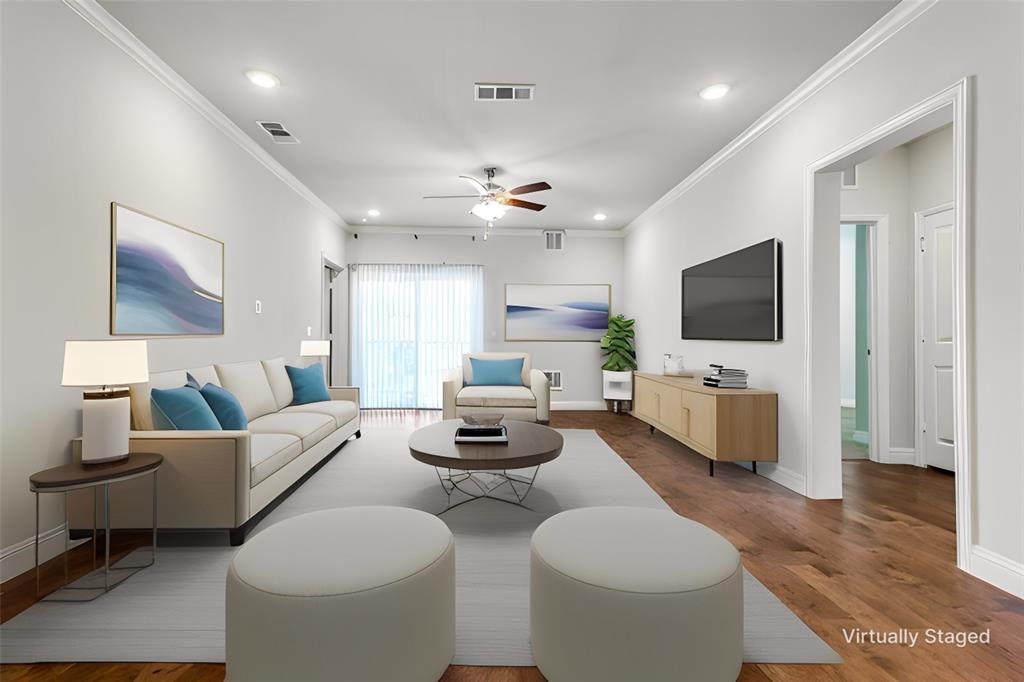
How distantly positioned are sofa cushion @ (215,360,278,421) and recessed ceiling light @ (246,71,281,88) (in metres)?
1.98

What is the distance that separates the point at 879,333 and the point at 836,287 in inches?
55.4

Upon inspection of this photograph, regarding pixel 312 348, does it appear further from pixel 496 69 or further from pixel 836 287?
pixel 836 287

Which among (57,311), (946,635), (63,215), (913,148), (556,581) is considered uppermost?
(913,148)

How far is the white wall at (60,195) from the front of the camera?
6.56 feet

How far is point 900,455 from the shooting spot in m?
3.97

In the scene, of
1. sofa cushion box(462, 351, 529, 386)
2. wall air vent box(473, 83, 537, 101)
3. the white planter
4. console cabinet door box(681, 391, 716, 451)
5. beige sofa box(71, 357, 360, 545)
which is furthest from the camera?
the white planter

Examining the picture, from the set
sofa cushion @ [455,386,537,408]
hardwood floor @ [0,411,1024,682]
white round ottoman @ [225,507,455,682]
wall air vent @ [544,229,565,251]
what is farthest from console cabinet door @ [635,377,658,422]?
white round ottoman @ [225,507,455,682]

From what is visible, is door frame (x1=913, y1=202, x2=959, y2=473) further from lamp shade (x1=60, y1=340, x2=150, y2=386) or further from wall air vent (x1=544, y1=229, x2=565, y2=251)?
lamp shade (x1=60, y1=340, x2=150, y2=386)

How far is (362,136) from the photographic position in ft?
12.5

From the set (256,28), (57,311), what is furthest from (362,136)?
(57,311)

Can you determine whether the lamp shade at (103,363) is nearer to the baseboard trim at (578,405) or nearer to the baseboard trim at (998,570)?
the baseboard trim at (998,570)

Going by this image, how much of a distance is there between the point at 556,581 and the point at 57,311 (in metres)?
2.59

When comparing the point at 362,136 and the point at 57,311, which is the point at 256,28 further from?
the point at 57,311

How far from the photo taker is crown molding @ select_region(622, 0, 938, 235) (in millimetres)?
2314
